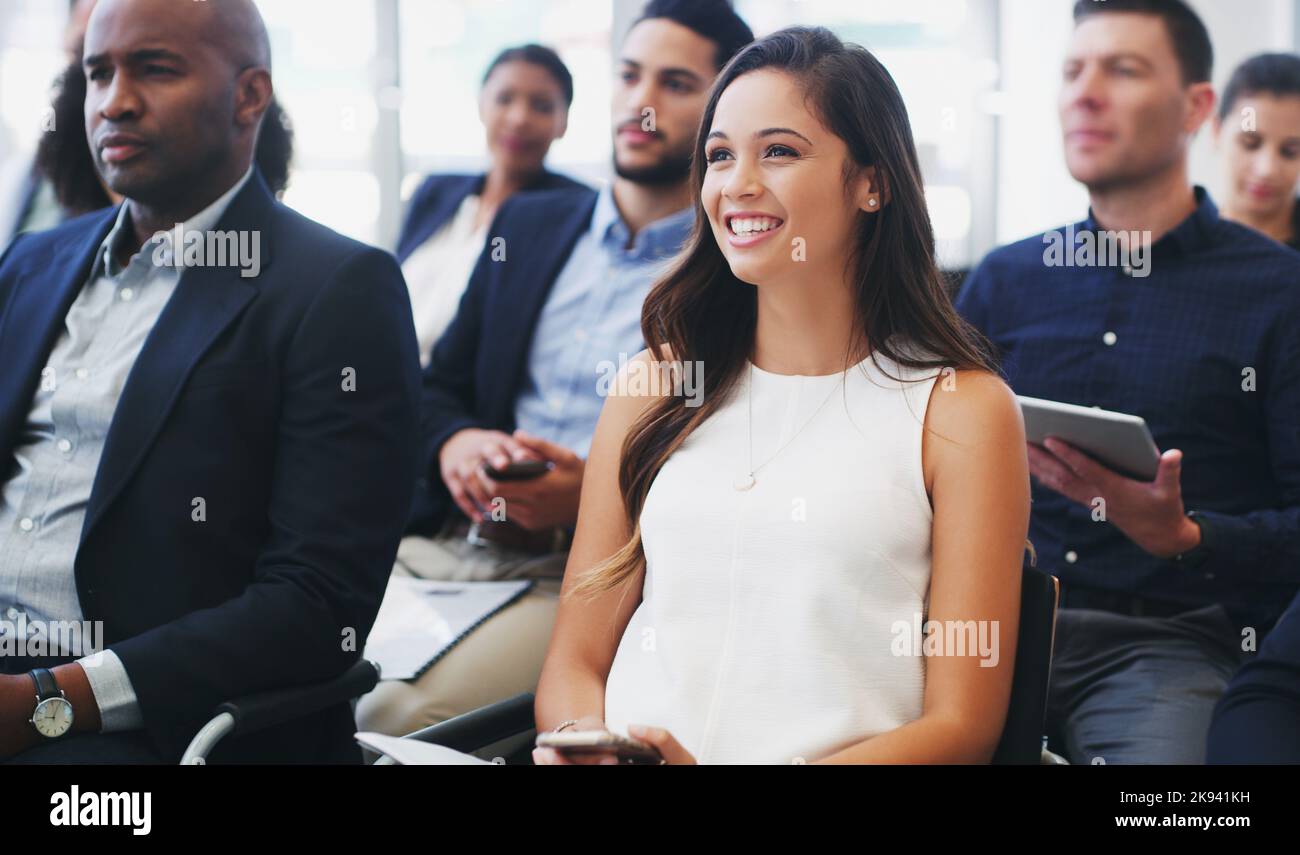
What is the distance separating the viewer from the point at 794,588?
150 centimetres

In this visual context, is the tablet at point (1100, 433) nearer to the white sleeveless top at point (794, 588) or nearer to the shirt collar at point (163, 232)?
the white sleeveless top at point (794, 588)

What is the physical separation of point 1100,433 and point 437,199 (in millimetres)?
2361

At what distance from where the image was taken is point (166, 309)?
5.95 feet

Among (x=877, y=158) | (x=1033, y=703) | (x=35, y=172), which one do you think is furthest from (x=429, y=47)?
(x=1033, y=703)

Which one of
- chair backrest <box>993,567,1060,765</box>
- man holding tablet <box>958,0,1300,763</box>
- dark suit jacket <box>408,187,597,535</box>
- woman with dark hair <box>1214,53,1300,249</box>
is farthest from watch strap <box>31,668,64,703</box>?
woman with dark hair <box>1214,53,1300,249</box>

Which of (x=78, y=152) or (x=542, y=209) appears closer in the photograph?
(x=78, y=152)

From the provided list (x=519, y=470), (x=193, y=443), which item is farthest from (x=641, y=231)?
(x=193, y=443)

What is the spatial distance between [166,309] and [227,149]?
0.90ft

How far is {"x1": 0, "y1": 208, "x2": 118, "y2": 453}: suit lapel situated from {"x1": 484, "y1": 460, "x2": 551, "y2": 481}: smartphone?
2.46ft

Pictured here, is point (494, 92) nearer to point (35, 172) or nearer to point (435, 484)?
point (35, 172)

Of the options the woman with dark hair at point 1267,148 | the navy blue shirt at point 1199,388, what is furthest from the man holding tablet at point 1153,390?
the woman with dark hair at point 1267,148

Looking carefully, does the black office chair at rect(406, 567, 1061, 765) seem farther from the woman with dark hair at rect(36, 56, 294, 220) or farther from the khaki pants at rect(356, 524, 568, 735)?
the woman with dark hair at rect(36, 56, 294, 220)

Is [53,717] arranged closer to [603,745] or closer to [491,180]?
[603,745]

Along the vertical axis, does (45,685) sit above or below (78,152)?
below
